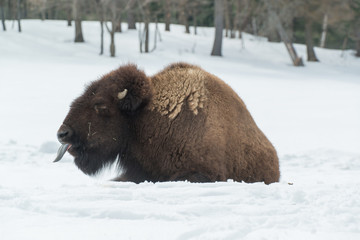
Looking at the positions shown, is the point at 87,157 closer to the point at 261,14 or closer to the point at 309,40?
the point at 309,40

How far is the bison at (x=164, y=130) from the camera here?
142 inches

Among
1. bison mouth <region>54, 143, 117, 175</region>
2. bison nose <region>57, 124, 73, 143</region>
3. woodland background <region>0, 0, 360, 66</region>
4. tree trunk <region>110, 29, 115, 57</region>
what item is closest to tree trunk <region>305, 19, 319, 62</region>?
woodland background <region>0, 0, 360, 66</region>

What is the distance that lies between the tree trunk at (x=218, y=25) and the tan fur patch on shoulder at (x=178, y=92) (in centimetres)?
2342

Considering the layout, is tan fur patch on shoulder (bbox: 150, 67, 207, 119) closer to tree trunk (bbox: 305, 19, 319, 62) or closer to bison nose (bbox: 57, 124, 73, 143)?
bison nose (bbox: 57, 124, 73, 143)

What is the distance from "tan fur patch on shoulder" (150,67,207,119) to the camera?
3.73 metres

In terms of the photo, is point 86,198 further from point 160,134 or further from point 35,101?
point 35,101

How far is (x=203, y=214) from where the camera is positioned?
2.63m

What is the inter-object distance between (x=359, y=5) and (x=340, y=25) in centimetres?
434

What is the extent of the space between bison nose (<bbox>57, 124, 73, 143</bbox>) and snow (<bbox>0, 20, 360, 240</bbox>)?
38 cm

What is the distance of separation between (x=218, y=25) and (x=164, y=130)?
23.9 m

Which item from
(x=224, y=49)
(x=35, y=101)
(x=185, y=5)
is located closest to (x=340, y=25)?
(x=224, y=49)

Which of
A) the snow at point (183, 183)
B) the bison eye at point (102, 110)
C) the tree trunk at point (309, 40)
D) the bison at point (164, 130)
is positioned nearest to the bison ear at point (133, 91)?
the bison at point (164, 130)

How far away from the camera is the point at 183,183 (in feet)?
10.7

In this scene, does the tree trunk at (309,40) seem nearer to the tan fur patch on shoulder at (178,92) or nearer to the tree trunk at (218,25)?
the tree trunk at (218,25)
